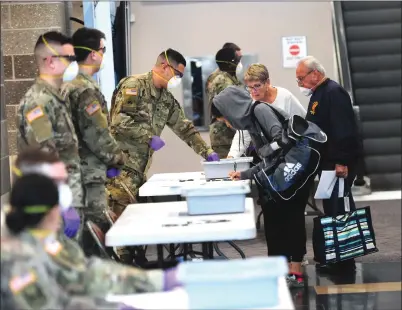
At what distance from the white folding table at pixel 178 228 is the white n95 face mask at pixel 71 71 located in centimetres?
68

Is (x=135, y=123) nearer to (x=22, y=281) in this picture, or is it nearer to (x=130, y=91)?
(x=130, y=91)

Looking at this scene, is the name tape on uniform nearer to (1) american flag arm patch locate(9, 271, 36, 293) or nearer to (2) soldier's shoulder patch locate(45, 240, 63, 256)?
(2) soldier's shoulder patch locate(45, 240, 63, 256)

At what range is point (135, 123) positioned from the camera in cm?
476

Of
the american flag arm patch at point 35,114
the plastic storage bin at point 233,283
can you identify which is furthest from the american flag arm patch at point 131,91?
the plastic storage bin at point 233,283

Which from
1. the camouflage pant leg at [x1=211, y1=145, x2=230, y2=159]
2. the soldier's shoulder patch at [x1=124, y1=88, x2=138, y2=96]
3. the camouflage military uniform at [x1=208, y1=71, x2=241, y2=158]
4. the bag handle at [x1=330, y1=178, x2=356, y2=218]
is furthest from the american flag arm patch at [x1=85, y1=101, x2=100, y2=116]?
the camouflage pant leg at [x1=211, y1=145, x2=230, y2=159]

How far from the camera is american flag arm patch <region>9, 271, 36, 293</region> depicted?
2.04 metres

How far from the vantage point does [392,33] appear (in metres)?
6.46

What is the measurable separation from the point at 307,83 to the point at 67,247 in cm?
290

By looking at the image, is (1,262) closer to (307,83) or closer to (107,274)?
(107,274)

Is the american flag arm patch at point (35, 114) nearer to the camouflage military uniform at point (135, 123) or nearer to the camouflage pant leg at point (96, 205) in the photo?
the camouflage pant leg at point (96, 205)

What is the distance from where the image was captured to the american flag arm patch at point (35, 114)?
307 centimetres

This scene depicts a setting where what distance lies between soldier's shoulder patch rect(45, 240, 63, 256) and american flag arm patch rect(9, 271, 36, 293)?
9cm

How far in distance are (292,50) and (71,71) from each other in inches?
170

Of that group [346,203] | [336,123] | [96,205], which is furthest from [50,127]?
[346,203]
